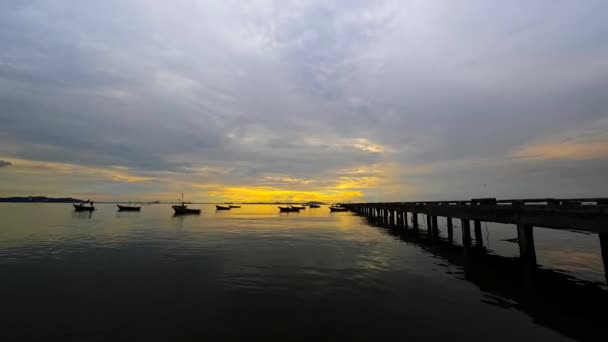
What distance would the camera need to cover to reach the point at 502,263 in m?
17.9

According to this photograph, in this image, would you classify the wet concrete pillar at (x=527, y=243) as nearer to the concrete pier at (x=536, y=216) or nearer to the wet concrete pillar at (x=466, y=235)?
the concrete pier at (x=536, y=216)

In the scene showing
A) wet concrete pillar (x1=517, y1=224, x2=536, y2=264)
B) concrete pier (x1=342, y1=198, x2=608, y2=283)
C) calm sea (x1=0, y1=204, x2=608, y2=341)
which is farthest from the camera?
wet concrete pillar (x1=517, y1=224, x2=536, y2=264)

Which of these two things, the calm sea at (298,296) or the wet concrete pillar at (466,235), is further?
the wet concrete pillar at (466,235)

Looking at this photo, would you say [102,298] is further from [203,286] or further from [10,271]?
[10,271]

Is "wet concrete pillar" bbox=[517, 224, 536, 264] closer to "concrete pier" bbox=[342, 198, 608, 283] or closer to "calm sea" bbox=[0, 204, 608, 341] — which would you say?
"concrete pier" bbox=[342, 198, 608, 283]

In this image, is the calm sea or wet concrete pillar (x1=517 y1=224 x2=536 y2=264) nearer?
the calm sea

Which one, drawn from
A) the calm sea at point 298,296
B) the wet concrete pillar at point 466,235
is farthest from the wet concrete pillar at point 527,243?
the wet concrete pillar at point 466,235

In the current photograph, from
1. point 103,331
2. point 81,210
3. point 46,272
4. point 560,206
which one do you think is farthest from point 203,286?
point 81,210

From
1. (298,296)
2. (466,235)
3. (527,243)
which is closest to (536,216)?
(527,243)

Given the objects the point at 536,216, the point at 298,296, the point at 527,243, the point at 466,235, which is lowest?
the point at 298,296

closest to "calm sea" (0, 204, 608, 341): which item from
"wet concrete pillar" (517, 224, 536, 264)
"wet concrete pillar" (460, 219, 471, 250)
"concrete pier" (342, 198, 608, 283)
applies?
"wet concrete pillar" (517, 224, 536, 264)

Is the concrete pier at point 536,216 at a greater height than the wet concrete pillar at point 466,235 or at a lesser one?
greater

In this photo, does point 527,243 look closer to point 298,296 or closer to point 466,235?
point 466,235

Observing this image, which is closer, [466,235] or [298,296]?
[298,296]
